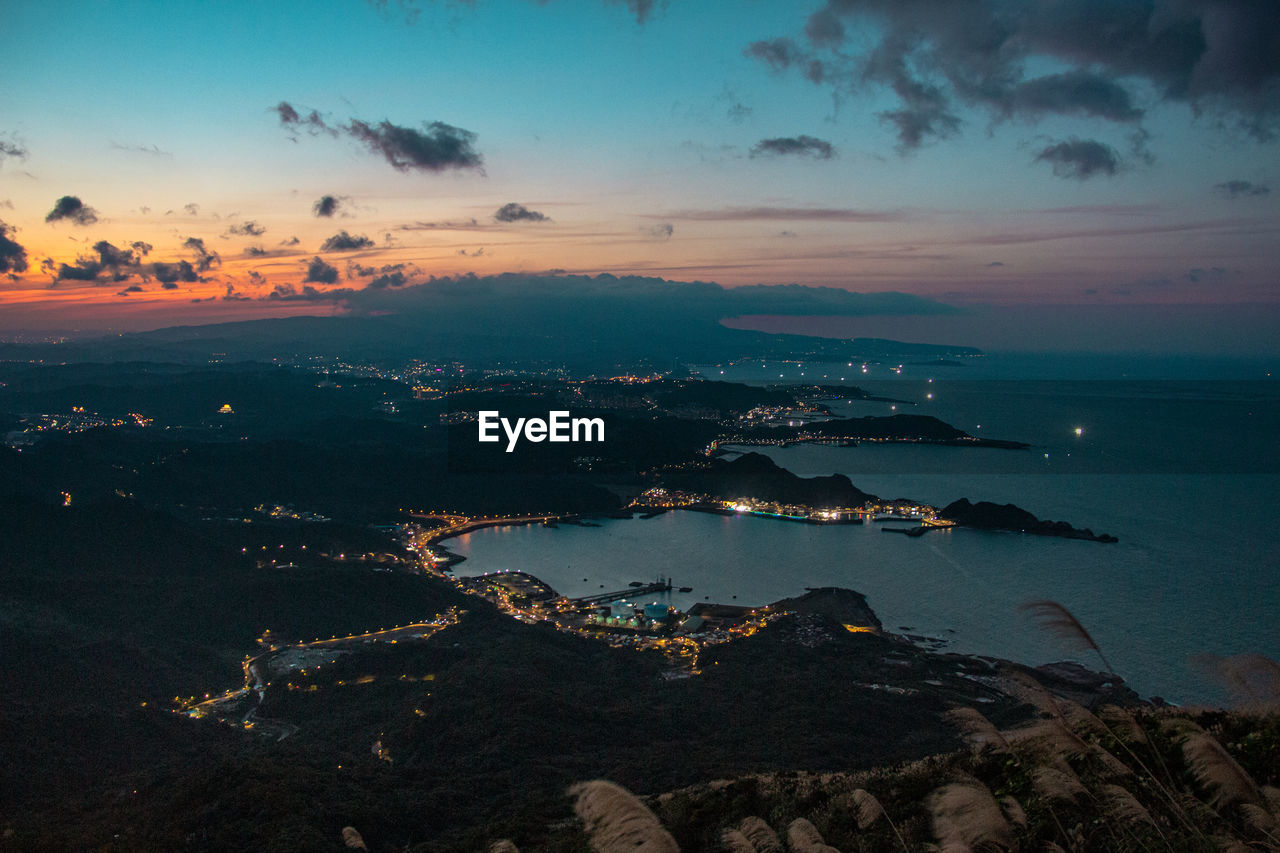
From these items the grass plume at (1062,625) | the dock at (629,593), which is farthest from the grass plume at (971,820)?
the dock at (629,593)

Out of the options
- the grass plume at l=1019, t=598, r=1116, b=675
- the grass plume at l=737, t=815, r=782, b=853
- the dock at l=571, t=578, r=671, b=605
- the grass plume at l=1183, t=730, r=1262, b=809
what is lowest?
the dock at l=571, t=578, r=671, b=605

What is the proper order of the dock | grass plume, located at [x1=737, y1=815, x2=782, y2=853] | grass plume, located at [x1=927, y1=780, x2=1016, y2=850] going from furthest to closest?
the dock, grass plume, located at [x1=737, y1=815, x2=782, y2=853], grass plume, located at [x1=927, y1=780, x2=1016, y2=850]

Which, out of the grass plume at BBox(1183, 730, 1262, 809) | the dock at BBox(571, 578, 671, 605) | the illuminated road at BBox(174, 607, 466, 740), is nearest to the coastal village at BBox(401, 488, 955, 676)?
the dock at BBox(571, 578, 671, 605)

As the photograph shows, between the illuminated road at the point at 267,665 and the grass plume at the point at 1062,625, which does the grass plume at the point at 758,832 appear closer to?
the grass plume at the point at 1062,625

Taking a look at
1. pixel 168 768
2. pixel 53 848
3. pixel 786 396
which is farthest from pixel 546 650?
pixel 786 396

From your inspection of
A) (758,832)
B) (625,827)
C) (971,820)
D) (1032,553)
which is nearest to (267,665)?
(758,832)

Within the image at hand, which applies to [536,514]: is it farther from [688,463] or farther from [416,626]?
[416,626]

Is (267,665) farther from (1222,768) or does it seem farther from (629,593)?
(1222,768)

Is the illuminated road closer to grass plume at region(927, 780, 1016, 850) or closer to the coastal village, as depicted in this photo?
the coastal village
